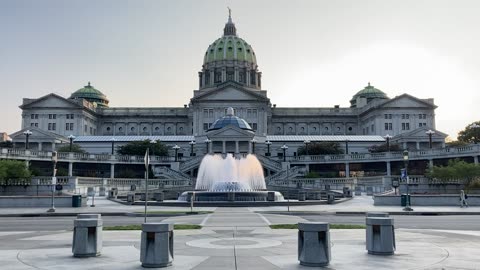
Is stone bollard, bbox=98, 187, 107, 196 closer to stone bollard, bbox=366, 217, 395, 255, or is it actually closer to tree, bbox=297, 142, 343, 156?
stone bollard, bbox=366, 217, 395, 255

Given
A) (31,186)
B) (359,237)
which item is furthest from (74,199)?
(359,237)

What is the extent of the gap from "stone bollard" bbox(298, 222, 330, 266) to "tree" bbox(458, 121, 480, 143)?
414ft

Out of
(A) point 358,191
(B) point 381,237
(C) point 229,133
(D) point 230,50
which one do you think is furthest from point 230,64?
(B) point 381,237

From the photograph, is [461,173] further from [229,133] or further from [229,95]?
[229,95]

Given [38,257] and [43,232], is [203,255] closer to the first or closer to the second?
[38,257]

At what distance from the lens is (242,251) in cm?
1523

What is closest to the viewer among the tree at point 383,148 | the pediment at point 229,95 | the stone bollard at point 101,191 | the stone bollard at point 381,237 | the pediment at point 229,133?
the stone bollard at point 381,237

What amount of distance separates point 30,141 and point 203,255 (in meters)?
126

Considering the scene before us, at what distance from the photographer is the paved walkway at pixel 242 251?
42.5 ft

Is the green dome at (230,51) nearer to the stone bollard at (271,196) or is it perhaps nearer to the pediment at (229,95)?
the pediment at (229,95)

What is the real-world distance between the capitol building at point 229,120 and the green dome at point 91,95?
40 centimetres

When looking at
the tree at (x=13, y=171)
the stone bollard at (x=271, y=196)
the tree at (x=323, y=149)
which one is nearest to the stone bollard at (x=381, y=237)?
the stone bollard at (x=271, y=196)

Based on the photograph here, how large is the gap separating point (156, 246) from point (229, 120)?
108 meters

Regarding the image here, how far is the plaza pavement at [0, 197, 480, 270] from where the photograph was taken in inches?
510
